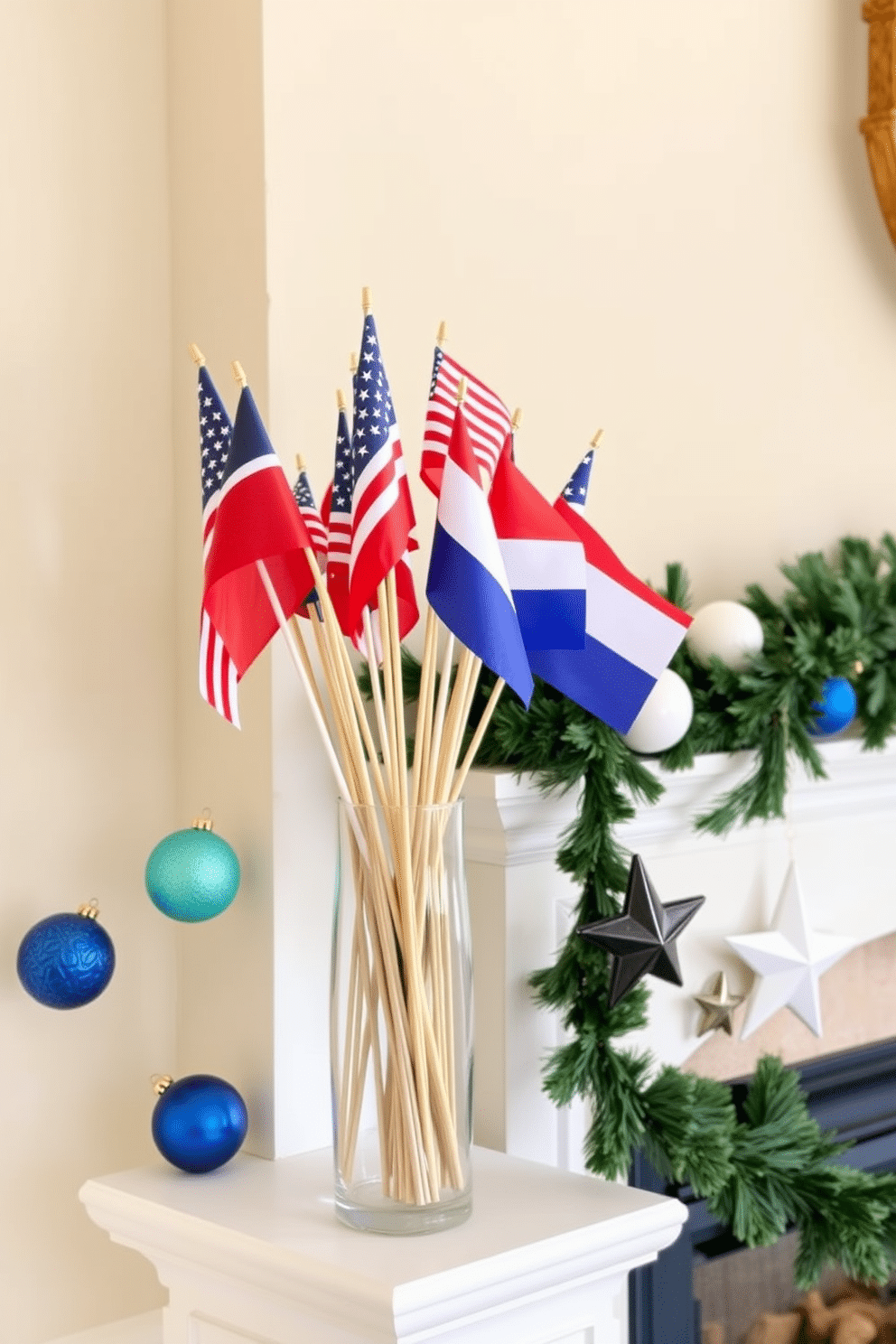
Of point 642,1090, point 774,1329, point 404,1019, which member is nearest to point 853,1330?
point 774,1329

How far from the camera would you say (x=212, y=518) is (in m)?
1.04

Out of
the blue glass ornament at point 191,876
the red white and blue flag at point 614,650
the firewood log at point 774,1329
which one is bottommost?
the firewood log at point 774,1329

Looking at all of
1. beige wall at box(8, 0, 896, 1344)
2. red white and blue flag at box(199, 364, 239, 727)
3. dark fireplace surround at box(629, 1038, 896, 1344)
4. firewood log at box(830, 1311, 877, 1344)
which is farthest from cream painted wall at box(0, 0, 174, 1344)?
firewood log at box(830, 1311, 877, 1344)

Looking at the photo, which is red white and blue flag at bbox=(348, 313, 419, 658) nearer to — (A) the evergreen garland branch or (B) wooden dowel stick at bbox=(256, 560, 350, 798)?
(B) wooden dowel stick at bbox=(256, 560, 350, 798)

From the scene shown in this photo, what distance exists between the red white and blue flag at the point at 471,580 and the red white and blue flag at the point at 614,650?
0.38 feet

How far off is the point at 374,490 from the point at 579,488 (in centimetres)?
21

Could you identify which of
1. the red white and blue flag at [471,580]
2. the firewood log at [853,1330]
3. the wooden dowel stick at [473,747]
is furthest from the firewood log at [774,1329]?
the red white and blue flag at [471,580]

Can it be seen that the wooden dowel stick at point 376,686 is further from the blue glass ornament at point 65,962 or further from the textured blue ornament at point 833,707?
the textured blue ornament at point 833,707

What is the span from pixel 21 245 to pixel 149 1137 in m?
0.79

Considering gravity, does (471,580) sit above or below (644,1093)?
above

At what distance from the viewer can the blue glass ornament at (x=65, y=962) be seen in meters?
1.13

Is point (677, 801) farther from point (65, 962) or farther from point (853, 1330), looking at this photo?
point (853, 1330)

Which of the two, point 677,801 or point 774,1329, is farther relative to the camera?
point 774,1329

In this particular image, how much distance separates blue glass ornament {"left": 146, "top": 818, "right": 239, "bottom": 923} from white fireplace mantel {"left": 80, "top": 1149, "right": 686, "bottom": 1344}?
0.73 ft
